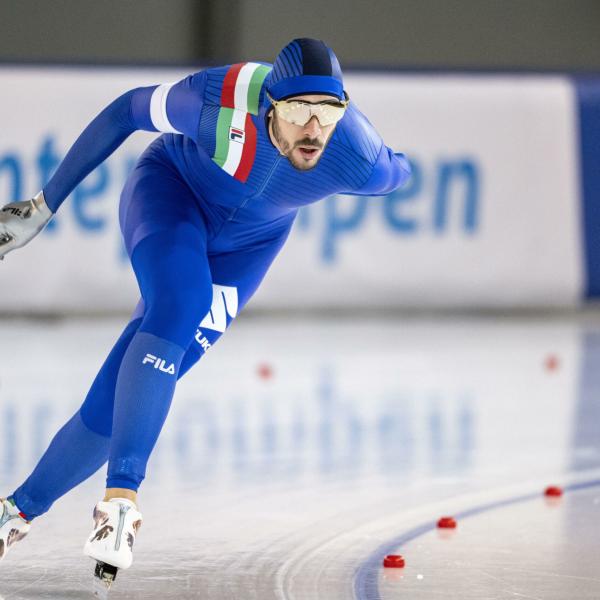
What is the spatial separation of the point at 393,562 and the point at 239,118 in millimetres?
1136

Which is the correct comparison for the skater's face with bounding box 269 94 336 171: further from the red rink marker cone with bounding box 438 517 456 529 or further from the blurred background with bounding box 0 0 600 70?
the blurred background with bounding box 0 0 600 70

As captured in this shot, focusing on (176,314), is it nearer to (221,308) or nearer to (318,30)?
(221,308)

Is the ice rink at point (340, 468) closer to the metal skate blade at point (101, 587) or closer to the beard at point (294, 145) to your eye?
the metal skate blade at point (101, 587)

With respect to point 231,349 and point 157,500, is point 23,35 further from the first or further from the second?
point 157,500

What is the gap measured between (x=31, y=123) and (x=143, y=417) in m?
5.92

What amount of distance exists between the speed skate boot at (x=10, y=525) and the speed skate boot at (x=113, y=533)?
46cm

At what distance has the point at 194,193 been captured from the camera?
3.44m

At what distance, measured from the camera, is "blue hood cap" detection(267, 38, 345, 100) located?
10.1 ft

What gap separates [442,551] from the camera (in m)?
3.68

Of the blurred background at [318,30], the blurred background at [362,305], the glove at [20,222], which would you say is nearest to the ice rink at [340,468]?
the blurred background at [362,305]

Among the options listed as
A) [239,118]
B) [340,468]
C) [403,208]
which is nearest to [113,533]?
[239,118]

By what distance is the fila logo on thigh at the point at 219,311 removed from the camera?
3.39 metres

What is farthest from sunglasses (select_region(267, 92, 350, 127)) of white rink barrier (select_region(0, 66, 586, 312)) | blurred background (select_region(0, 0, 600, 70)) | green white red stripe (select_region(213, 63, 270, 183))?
blurred background (select_region(0, 0, 600, 70))

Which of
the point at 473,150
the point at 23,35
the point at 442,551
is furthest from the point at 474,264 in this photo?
the point at 442,551
